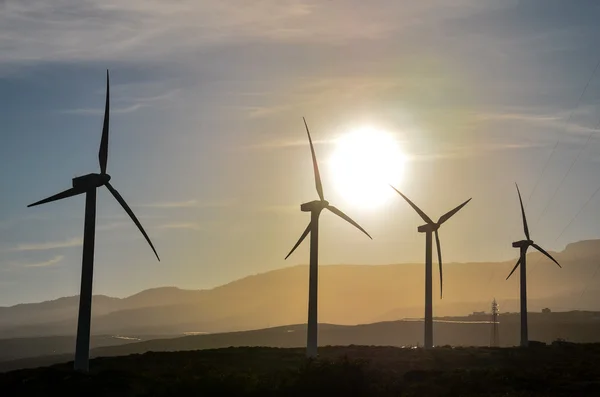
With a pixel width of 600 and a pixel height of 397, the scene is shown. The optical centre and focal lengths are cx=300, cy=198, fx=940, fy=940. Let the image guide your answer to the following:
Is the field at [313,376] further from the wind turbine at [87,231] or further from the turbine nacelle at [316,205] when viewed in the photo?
the turbine nacelle at [316,205]

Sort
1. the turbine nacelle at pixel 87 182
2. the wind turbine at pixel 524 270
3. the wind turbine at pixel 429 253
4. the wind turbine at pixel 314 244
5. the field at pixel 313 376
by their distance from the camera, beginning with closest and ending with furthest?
the field at pixel 313 376 < the turbine nacelle at pixel 87 182 < the wind turbine at pixel 314 244 < the wind turbine at pixel 429 253 < the wind turbine at pixel 524 270

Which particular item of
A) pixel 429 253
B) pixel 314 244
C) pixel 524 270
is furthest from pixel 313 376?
pixel 524 270

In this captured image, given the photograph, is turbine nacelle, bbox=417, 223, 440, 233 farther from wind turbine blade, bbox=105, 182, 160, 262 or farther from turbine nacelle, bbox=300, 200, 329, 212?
wind turbine blade, bbox=105, 182, 160, 262

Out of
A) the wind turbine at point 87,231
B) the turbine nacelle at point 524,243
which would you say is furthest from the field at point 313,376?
the turbine nacelle at point 524,243

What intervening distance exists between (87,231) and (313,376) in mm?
30233

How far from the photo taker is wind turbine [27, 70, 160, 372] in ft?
340

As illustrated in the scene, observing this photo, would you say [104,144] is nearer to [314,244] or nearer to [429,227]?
[314,244]

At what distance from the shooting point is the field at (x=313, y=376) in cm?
9931

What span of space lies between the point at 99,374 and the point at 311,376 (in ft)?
77.4

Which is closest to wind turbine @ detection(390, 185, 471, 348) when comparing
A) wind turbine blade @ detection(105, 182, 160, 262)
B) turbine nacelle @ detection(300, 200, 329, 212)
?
turbine nacelle @ detection(300, 200, 329, 212)

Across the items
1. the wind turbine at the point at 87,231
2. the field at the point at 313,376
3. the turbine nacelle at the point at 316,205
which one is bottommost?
the field at the point at 313,376

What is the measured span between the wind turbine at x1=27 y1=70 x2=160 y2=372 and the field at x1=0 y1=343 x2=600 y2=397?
3203mm

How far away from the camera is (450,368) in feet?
412

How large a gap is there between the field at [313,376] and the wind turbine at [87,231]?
3.20 metres
